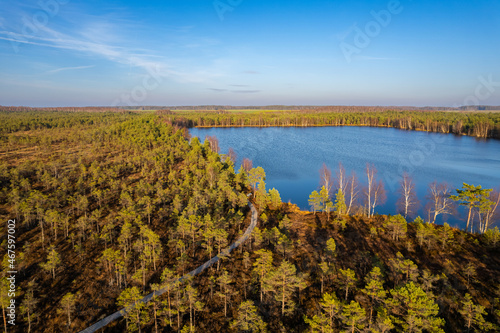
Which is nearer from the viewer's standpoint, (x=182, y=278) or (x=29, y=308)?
(x=29, y=308)

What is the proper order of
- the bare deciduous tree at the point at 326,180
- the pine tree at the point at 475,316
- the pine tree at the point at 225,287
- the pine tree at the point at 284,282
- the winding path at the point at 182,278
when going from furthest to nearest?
the bare deciduous tree at the point at 326,180 → the pine tree at the point at 225,287 → the pine tree at the point at 284,282 → the winding path at the point at 182,278 → the pine tree at the point at 475,316

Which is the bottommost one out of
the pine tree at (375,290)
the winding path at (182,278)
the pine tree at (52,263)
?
the winding path at (182,278)

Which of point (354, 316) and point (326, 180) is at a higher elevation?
point (326, 180)

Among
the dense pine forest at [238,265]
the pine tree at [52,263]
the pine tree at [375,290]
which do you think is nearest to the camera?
the pine tree at [375,290]

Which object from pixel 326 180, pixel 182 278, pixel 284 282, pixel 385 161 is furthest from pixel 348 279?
pixel 385 161

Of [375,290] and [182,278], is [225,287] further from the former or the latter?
[375,290]

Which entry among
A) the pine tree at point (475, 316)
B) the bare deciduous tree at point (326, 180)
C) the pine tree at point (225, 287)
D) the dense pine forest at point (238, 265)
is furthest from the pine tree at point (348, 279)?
the bare deciduous tree at point (326, 180)

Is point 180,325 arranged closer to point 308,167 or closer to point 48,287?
point 48,287

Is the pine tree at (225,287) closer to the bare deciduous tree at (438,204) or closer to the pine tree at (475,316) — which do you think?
the pine tree at (475,316)

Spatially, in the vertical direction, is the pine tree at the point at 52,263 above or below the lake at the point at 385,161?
below
